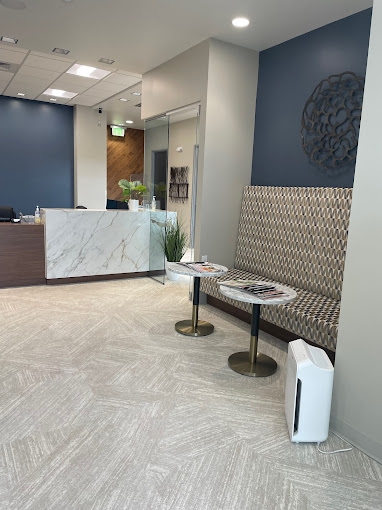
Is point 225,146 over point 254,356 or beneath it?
over

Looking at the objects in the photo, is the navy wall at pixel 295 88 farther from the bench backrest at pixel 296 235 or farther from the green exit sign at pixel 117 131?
the green exit sign at pixel 117 131

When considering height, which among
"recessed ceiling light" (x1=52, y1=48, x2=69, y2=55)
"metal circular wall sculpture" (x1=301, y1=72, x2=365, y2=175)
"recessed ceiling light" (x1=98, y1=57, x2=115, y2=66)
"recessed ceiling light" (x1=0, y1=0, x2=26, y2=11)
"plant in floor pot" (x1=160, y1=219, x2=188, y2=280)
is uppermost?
"recessed ceiling light" (x1=52, y1=48, x2=69, y2=55)

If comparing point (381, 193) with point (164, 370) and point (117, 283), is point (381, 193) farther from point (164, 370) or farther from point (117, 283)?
point (117, 283)

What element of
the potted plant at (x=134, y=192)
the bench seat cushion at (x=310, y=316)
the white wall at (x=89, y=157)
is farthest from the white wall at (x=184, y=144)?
the bench seat cushion at (x=310, y=316)

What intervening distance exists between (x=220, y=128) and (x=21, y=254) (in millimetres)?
3078

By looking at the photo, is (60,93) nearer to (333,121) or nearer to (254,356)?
(333,121)

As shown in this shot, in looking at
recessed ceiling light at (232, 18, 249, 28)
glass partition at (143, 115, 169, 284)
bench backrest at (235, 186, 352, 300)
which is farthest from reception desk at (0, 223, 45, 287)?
recessed ceiling light at (232, 18, 249, 28)

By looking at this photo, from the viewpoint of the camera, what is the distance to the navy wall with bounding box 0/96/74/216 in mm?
9094

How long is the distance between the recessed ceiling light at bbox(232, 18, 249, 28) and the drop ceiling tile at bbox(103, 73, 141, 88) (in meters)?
2.98

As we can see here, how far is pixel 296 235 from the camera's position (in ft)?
13.4

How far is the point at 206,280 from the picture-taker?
461 centimetres


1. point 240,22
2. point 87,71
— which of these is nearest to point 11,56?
point 87,71

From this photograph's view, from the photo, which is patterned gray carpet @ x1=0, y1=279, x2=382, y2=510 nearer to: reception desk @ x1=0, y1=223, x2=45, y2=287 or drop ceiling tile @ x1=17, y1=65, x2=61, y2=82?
reception desk @ x1=0, y1=223, x2=45, y2=287

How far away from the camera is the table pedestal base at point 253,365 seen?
3.05 metres
